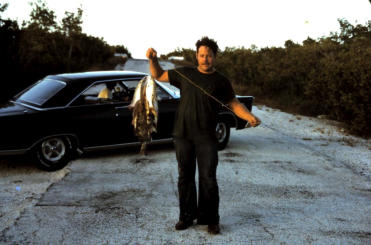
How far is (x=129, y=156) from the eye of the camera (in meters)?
7.44

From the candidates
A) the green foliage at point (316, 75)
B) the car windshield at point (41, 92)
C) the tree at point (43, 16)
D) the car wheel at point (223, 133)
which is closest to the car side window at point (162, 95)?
the car wheel at point (223, 133)

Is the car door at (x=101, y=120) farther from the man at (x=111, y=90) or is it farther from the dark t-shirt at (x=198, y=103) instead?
the dark t-shirt at (x=198, y=103)

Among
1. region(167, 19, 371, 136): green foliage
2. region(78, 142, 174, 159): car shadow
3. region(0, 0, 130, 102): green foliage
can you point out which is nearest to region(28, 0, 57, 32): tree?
region(0, 0, 130, 102): green foliage

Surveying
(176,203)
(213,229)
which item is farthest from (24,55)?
(213,229)

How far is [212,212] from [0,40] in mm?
12161

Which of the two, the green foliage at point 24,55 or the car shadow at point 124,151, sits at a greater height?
the green foliage at point 24,55

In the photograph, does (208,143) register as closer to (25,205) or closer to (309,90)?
(25,205)

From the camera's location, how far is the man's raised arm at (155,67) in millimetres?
3755

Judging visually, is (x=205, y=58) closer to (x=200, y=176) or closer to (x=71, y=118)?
(x=200, y=176)

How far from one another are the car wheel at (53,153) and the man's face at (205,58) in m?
3.29

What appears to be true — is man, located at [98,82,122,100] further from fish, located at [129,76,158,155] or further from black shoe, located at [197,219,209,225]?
black shoe, located at [197,219,209,225]

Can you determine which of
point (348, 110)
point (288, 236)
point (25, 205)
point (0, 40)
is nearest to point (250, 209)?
point (288, 236)

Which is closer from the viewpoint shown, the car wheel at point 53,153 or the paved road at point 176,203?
the paved road at point 176,203

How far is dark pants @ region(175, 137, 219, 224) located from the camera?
4.03 meters
